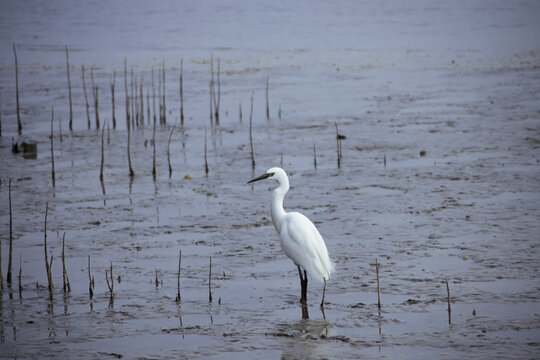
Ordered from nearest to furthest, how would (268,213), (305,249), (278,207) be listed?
(305,249) → (278,207) → (268,213)

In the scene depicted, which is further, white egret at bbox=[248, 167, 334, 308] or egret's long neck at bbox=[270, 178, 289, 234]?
egret's long neck at bbox=[270, 178, 289, 234]

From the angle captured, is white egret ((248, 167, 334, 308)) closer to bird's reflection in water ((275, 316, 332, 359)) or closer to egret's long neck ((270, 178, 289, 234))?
egret's long neck ((270, 178, 289, 234))

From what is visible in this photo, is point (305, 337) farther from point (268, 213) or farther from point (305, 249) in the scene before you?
point (268, 213)

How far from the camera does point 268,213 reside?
1012 centimetres

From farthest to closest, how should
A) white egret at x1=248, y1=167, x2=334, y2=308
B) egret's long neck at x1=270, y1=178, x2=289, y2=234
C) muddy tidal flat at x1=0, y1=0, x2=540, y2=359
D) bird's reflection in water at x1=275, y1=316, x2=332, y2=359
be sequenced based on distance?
egret's long neck at x1=270, y1=178, x2=289, y2=234, white egret at x1=248, y1=167, x2=334, y2=308, muddy tidal flat at x1=0, y1=0, x2=540, y2=359, bird's reflection in water at x1=275, y1=316, x2=332, y2=359

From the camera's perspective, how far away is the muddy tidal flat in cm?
639

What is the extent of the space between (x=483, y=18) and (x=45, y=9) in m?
30.5

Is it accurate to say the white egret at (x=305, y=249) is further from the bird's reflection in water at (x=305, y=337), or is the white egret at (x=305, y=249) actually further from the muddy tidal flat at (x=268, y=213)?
the bird's reflection in water at (x=305, y=337)

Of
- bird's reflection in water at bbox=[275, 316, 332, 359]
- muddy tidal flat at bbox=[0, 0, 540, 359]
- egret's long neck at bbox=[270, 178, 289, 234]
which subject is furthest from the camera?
egret's long neck at bbox=[270, 178, 289, 234]

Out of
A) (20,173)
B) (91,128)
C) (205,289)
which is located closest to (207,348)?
(205,289)

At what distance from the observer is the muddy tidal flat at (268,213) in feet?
21.0

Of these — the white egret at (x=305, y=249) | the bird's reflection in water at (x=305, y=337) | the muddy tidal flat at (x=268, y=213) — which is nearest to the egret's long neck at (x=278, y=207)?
the white egret at (x=305, y=249)

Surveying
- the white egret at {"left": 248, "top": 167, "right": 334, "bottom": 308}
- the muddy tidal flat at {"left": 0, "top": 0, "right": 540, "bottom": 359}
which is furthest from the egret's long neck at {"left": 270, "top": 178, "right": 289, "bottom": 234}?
the muddy tidal flat at {"left": 0, "top": 0, "right": 540, "bottom": 359}

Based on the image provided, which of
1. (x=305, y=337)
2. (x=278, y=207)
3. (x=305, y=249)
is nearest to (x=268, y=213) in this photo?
(x=278, y=207)
